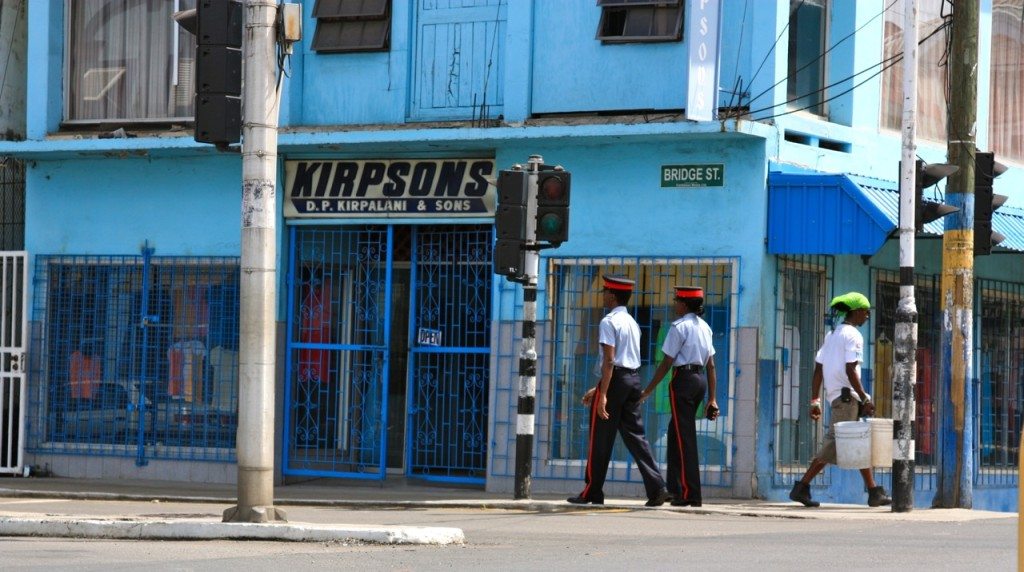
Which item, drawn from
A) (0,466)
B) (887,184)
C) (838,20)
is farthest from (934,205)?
(0,466)

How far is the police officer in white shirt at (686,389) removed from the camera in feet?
47.4

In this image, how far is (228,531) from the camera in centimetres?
1171

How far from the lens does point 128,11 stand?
62.4 feet

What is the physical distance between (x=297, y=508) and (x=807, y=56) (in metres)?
6.58

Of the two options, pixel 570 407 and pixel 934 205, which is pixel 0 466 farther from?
pixel 934 205

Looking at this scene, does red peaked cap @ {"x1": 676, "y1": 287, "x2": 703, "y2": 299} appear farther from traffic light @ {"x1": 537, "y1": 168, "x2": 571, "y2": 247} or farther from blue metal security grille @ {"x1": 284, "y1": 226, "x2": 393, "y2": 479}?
blue metal security grille @ {"x1": 284, "y1": 226, "x2": 393, "y2": 479}

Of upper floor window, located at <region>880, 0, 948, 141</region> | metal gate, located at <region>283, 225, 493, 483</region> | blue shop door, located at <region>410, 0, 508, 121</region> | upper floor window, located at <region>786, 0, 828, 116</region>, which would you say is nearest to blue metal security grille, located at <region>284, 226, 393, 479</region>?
metal gate, located at <region>283, 225, 493, 483</region>

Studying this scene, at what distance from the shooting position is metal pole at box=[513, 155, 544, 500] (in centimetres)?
1455

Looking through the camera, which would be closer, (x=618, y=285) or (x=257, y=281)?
(x=257, y=281)

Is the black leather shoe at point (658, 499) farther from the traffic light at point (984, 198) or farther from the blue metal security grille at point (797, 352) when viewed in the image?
the traffic light at point (984, 198)

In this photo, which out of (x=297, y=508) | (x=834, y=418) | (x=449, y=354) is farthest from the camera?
(x=449, y=354)

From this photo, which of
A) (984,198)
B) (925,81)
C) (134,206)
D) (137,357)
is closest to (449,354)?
(137,357)

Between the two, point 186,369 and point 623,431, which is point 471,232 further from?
point 623,431

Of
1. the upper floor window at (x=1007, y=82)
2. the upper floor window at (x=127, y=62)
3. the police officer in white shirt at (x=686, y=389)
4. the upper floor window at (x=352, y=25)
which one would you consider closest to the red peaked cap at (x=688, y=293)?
the police officer in white shirt at (x=686, y=389)
